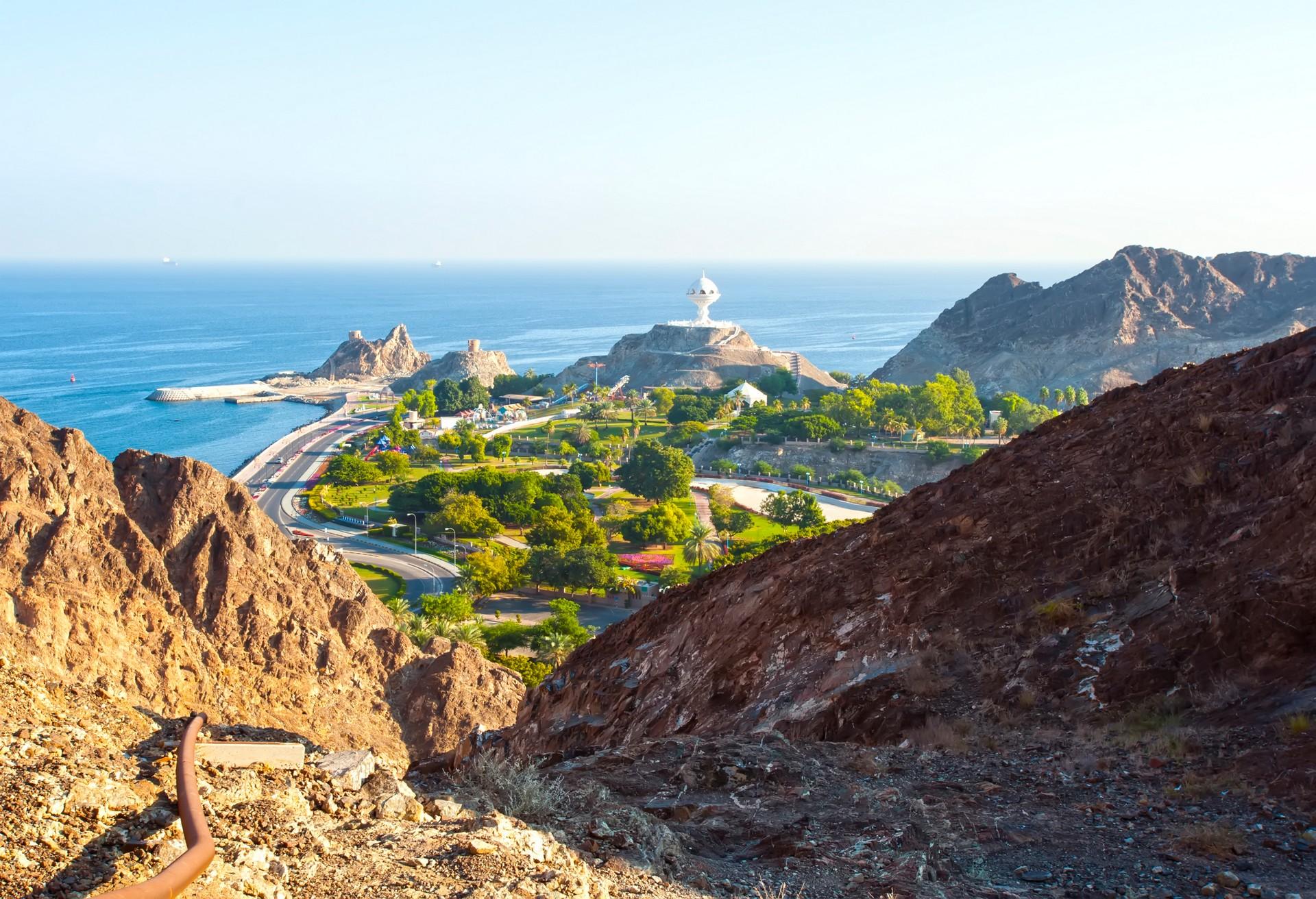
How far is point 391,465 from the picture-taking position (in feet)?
249

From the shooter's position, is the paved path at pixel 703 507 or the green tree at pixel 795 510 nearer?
the green tree at pixel 795 510

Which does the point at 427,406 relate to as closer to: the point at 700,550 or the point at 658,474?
the point at 658,474

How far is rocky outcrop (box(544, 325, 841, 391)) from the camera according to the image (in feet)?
395

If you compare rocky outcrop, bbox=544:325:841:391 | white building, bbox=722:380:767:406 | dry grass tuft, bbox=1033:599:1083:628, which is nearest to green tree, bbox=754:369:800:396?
white building, bbox=722:380:767:406

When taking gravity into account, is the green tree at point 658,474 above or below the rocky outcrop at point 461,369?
below

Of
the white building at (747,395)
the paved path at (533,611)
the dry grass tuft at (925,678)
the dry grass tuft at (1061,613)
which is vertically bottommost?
the paved path at (533,611)

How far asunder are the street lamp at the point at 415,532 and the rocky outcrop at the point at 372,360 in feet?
280

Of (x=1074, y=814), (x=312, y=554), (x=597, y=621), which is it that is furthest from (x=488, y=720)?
(x=597, y=621)

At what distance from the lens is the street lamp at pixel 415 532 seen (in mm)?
55406

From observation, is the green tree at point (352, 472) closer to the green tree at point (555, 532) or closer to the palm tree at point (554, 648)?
the green tree at point (555, 532)

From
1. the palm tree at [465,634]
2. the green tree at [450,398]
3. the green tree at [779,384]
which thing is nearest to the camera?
the palm tree at [465,634]

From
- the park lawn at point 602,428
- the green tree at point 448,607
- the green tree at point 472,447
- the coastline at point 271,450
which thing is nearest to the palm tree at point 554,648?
the green tree at point 448,607

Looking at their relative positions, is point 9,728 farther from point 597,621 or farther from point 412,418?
point 412,418

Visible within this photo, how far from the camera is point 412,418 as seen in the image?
102 m
